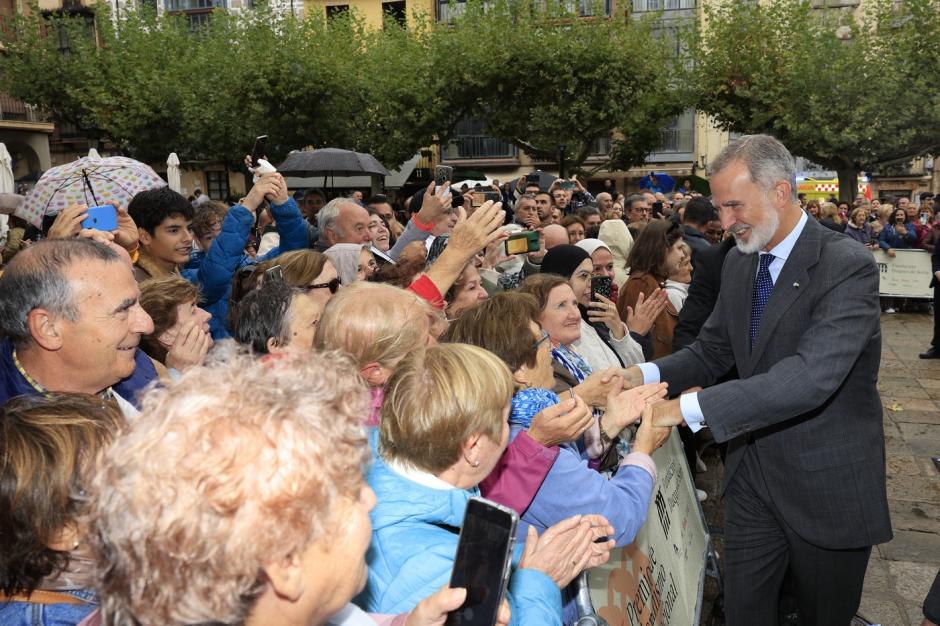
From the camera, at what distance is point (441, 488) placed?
2.11 meters

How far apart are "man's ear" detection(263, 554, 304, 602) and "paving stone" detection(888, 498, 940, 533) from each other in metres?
5.28

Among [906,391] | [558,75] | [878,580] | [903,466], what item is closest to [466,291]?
[878,580]

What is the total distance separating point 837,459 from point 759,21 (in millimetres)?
26001

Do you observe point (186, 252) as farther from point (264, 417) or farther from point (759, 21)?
point (759, 21)

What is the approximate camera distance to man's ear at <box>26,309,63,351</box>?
2641mm

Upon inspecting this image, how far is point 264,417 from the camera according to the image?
51.1 inches

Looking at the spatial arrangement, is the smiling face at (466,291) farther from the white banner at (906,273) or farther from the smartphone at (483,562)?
the white banner at (906,273)

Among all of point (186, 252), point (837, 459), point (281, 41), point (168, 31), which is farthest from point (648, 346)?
point (168, 31)

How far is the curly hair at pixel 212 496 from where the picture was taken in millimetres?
1206

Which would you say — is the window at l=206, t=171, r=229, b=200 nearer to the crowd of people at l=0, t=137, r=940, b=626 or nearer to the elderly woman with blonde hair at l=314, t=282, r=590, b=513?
the crowd of people at l=0, t=137, r=940, b=626

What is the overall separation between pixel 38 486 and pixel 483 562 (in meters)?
0.95

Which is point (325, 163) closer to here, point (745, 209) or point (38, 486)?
point (745, 209)

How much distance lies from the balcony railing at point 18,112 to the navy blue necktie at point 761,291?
1351 inches

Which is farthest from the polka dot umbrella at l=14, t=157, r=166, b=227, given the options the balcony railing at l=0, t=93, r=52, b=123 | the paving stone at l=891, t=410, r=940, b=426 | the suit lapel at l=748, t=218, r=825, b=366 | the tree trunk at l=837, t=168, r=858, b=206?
the balcony railing at l=0, t=93, r=52, b=123
